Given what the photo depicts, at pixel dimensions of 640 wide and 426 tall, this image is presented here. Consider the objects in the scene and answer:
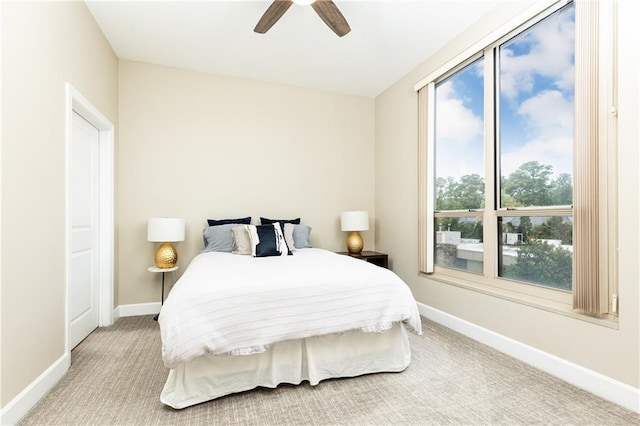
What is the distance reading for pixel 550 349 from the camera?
2281 millimetres

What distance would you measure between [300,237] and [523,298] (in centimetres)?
222

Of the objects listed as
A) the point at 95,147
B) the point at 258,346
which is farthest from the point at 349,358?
the point at 95,147

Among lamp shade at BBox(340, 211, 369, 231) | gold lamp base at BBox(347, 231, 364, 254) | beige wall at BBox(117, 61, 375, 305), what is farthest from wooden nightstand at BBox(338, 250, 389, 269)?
beige wall at BBox(117, 61, 375, 305)

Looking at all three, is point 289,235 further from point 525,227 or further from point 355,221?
point 525,227

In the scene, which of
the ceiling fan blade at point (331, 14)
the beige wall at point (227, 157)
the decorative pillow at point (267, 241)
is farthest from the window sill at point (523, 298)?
the ceiling fan blade at point (331, 14)

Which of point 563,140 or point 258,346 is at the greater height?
point 563,140

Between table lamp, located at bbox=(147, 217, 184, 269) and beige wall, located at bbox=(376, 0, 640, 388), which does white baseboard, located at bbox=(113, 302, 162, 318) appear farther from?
beige wall, located at bbox=(376, 0, 640, 388)

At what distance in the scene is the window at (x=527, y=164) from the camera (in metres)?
2.02

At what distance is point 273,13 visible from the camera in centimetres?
248

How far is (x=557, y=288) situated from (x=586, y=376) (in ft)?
1.87

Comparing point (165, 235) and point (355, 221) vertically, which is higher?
point (355, 221)

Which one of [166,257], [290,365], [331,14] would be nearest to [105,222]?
[166,257]

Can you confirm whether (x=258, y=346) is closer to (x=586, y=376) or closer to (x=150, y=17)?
(x=586, y=376)

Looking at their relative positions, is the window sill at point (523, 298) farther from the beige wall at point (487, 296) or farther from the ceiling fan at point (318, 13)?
the ceiling fan at point (318, 13)
